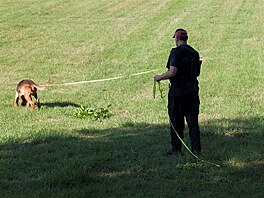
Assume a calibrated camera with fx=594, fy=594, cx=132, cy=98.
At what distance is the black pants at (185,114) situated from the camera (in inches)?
308

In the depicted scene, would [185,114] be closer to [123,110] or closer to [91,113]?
[91,113]

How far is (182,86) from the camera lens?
305 inches

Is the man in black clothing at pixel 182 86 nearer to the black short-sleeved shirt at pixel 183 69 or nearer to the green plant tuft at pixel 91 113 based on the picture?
the black short-sleeved shirt at pixel 183 69

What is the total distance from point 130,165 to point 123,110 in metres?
4.25

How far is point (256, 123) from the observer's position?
397 inches

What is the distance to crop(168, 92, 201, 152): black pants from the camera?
7.82m

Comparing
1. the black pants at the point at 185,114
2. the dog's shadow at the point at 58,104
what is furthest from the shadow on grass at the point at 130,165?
the dog's shadow at the point at 58,104

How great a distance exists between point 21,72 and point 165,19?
11.4 meters

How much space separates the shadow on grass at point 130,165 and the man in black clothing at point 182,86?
330 millimetres

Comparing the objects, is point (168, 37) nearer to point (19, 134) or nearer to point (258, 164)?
point (19, 134)

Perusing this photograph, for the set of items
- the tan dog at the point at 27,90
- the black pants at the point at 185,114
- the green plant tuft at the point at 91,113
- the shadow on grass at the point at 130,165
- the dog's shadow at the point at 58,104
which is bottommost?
the shadow on grass at the point at 130,165

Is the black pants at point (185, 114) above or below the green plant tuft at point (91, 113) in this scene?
below

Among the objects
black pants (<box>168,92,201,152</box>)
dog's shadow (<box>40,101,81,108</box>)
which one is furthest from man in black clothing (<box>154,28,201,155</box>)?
dog's shadow (<box>40,101,81,108</box>)

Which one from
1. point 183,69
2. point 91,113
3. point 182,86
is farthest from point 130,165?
point 91,113
